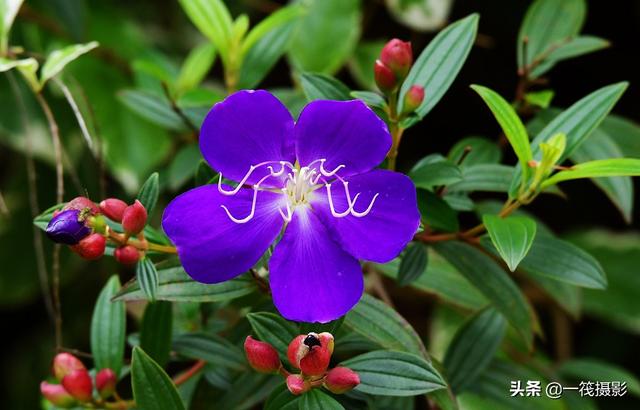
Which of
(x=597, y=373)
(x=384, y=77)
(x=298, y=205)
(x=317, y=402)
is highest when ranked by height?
(x=384, y=77)

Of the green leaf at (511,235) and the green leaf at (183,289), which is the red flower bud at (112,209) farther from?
the green leaf at (511,235)

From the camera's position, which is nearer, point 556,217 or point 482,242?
point 482,242

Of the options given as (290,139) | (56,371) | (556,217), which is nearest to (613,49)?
(556,217)

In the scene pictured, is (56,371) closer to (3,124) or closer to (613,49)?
(3,124)

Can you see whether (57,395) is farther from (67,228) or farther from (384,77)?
(384,77)

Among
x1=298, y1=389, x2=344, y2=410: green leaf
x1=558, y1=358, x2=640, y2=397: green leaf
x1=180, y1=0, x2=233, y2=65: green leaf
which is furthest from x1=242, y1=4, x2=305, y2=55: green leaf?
x1=558, y1=358, x2=640, y2=397: green leaf

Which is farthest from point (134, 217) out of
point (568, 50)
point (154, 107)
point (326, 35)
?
point (326, 35)
